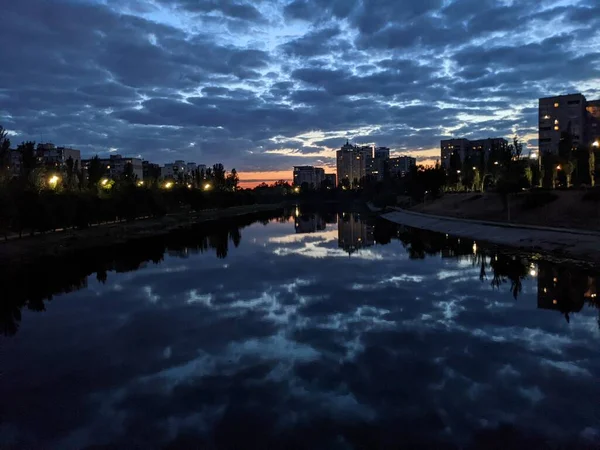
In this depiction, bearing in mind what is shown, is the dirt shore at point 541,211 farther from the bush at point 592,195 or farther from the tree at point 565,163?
the tree at point 565,163

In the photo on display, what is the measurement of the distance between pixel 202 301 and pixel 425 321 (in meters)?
13.0

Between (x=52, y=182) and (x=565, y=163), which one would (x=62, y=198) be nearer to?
(x=52, y=182)

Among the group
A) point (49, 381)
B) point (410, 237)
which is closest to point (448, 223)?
point (410, 237)

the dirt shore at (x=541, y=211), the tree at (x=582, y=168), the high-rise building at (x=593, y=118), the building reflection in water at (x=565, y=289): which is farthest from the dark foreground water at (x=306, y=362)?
the high-rise building at (x=593, y=118)

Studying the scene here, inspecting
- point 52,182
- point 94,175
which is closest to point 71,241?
point 52,182

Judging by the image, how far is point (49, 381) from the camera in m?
15.4

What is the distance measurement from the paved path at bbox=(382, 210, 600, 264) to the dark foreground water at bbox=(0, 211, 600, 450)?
247 inches

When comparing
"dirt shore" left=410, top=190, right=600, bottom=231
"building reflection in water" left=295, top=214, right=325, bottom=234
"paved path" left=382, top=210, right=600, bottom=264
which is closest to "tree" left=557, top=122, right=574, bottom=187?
"dirt shore" left=410, top=190, right=600, bottom=231

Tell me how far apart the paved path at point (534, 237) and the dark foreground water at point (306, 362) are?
20.6ft

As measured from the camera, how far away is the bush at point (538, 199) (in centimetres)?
6219

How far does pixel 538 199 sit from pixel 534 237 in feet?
60.7

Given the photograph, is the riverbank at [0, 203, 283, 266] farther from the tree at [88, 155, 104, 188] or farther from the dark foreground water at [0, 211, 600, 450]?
the dark foreground water at [0, 211, 600, 450]

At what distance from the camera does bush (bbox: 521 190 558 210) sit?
62.2 m

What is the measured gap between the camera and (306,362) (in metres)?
16.2
